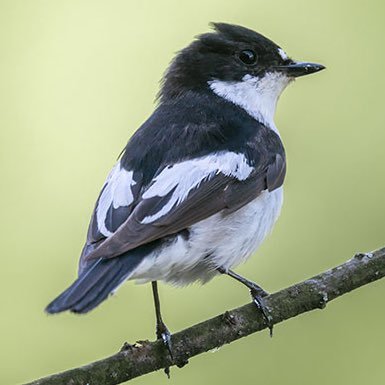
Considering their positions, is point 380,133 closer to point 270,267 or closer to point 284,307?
point 270,267

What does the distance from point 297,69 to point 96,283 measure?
1.74 meters

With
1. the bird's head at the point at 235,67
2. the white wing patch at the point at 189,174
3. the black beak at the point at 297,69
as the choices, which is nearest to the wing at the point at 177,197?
the white wing patch at the point at 189,174

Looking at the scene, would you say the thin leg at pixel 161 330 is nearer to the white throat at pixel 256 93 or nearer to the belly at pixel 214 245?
the belly at pixel 214 245

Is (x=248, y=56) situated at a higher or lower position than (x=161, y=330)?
higher

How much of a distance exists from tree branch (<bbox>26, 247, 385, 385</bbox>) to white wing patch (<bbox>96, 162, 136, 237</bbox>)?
446 millimetres

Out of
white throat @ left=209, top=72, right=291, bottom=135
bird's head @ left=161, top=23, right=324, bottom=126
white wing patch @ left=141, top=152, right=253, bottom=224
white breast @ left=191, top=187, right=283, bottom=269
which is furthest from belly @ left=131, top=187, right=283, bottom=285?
bird's head @ left=161, top=23, right=324, bottom=126

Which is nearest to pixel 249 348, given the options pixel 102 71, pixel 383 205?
pixel 383 205

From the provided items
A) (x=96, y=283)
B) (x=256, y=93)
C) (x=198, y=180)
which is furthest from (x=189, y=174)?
(x=256, y=93)

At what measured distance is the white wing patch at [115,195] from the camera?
3789mm

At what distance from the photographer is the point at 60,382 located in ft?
10.9

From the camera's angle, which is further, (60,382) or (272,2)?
(272,2)

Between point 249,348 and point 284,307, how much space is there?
Result: 121 cm

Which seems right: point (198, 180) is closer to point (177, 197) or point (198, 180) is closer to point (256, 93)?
point (177, 197)

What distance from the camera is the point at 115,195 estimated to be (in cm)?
387
